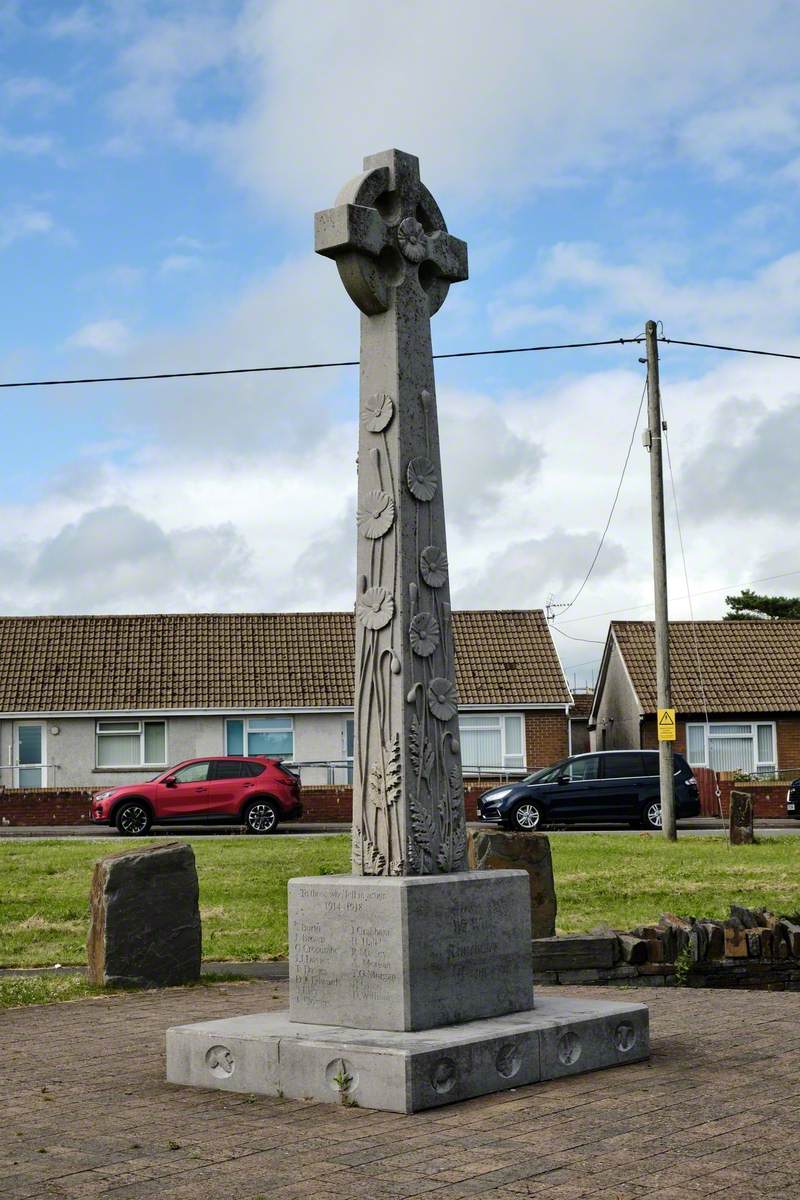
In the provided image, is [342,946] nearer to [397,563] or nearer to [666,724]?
[397,563]

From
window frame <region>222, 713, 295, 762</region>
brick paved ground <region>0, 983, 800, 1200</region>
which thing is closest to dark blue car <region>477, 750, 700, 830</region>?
window frame <region>222, 713, 295, 762</region>

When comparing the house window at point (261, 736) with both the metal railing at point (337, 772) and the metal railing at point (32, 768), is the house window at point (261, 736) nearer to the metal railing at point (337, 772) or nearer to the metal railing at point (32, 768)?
the metal railing at point (337, 772)

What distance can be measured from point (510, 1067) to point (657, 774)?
24.4 meters

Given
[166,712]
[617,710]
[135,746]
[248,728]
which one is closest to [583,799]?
[248,728]

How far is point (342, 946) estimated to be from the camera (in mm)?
6766

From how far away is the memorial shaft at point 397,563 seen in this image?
278 inches

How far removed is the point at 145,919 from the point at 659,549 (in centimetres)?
1592

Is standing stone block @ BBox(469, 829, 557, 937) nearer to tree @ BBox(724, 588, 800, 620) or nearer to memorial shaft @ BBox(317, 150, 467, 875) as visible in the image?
memorial shaft @ BBox(317, 150, 467, 875)

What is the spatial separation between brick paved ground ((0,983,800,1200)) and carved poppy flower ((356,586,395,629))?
89.1 inches

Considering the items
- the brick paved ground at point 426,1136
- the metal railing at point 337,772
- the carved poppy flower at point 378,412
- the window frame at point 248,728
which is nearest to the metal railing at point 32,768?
the window frame at point 248,728

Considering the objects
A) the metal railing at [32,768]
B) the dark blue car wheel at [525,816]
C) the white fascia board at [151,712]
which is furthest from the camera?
the metal railing at [32,768]

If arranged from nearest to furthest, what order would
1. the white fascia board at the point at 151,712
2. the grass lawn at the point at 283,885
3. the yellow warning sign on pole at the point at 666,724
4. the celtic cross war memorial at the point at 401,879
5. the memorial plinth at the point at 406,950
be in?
the celtic cross war memorial at the point at 401,879, the memorial plinth at the point at 406,950, the grass lawn at the point at 283,885, the yellow warning sign on pole at the point at 666,724, the white fascia board at the point at 151,712

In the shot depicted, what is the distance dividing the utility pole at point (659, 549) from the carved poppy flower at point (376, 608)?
17.5 meters

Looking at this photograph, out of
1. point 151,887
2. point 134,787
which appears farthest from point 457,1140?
point 134,787
